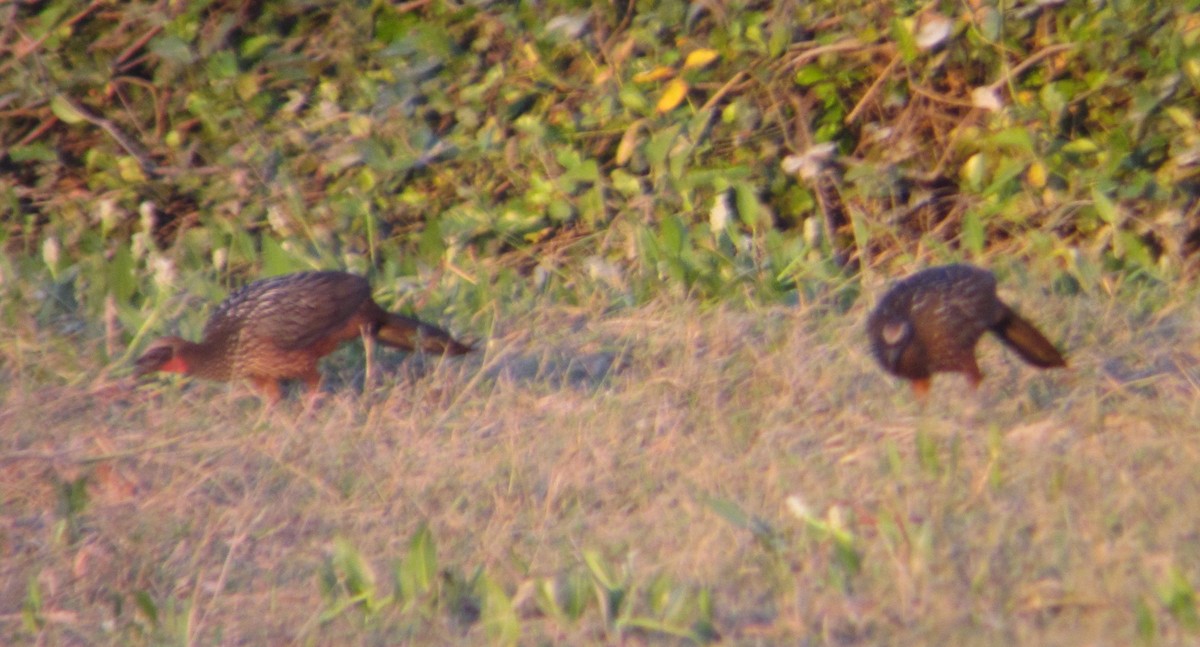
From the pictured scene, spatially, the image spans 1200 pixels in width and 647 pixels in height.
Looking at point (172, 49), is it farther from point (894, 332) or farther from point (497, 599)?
point (497, 599)

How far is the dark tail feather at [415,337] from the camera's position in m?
5.16

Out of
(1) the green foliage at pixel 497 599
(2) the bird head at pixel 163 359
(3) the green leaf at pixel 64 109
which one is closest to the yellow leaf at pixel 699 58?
(2) the bird head at pixel 163 359

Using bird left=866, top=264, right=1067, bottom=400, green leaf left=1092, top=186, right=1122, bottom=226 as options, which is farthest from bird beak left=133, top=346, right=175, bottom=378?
green leaf left=1092, top=186, right=1122, bottom=226

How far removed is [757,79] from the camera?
20.5ft

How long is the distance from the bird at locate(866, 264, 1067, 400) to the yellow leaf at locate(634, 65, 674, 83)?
191cm

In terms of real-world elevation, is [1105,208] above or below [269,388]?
below

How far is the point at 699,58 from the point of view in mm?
6090

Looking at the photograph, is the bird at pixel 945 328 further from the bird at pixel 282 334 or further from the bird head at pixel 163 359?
A: the bird head at pixel 163 359

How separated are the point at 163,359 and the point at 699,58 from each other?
7.72 feet

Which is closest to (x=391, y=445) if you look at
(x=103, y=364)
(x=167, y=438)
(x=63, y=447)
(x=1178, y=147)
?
(x=167, y=438)

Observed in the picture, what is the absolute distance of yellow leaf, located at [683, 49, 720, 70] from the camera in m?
6.09

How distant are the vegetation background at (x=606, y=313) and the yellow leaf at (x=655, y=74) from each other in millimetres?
19

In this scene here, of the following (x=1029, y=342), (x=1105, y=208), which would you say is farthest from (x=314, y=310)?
(x=1105, y=208)

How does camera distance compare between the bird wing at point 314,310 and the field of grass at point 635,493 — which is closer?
the field of grass at point 635,493
